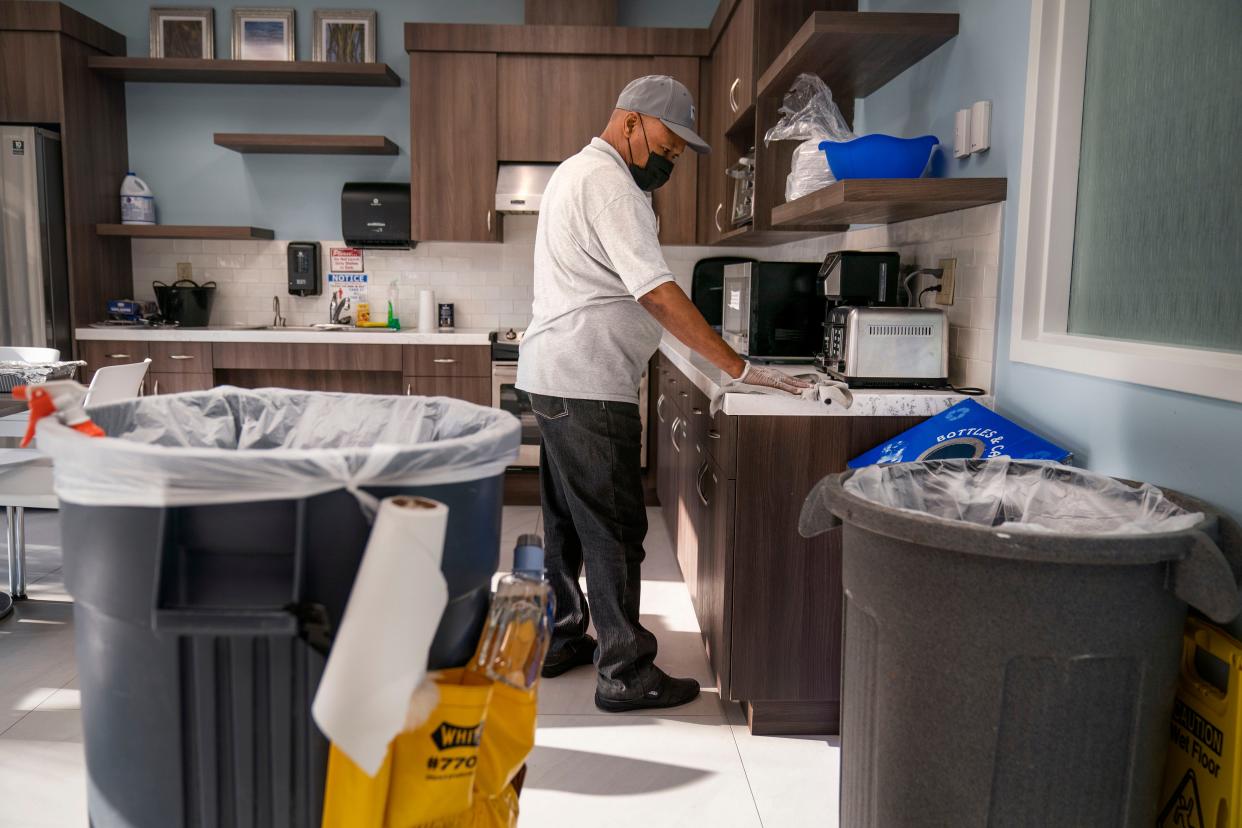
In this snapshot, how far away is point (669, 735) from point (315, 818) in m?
1.46

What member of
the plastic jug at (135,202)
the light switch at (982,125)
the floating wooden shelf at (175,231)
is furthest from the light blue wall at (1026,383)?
the plastic jug at (135,202)

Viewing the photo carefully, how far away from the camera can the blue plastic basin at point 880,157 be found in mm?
2336

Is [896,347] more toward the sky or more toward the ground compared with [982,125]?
more toward the ground

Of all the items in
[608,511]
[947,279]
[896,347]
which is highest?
[947,279]

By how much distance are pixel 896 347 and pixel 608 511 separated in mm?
833

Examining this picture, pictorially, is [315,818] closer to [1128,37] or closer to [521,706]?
[521,706]

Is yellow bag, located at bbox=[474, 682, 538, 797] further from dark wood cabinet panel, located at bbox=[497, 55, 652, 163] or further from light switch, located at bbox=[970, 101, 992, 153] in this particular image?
dark wood cabinet panel, located at bbox=[497, 55, 652, 163]

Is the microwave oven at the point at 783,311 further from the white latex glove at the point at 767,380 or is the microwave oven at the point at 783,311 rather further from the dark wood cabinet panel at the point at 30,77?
the dark wood cabinet panel at the point at 30,77

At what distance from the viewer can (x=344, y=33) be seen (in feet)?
15.9

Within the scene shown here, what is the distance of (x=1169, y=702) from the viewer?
4.00 feet

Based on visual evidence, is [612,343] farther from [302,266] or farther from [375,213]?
[302,266]

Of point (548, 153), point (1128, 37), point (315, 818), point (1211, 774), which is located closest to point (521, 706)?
point (315, 818)

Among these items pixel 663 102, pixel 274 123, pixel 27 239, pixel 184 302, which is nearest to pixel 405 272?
pixel 274 123

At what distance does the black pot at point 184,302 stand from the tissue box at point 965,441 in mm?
4012
